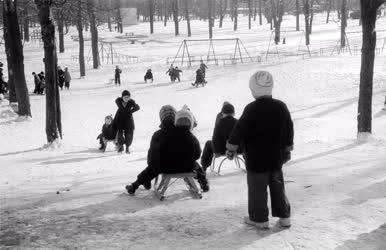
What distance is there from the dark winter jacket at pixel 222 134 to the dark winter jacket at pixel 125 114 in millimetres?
4057

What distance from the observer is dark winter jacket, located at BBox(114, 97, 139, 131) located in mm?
12188

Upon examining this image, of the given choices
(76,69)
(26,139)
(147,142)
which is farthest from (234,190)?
(76,69)

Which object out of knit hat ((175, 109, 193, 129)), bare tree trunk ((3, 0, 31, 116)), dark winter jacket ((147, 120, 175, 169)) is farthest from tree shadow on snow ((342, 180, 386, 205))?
bare tree trunk ((3, 0, 31, 116))

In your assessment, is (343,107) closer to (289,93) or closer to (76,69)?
(289,93)

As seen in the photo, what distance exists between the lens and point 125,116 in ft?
40.3

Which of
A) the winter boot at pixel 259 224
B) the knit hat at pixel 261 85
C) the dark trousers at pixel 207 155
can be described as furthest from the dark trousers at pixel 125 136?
the knit hat at pixel 261 85

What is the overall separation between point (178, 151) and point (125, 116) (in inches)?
235

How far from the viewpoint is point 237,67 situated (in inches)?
1503

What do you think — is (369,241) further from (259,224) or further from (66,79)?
(66,79)

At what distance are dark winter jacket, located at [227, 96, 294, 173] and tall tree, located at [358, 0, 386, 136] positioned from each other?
835cm

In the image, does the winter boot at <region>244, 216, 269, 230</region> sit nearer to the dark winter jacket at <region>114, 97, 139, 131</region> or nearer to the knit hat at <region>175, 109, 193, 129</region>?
the knit hat at <region>175, 109, 193, 129</region>

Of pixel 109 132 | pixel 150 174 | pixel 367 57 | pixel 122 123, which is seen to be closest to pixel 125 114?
pixel 122 123

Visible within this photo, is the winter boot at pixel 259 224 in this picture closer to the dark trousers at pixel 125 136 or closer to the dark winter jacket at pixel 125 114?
the dark winter jacket at pixel 125 114

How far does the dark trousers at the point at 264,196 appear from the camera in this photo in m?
5.16
